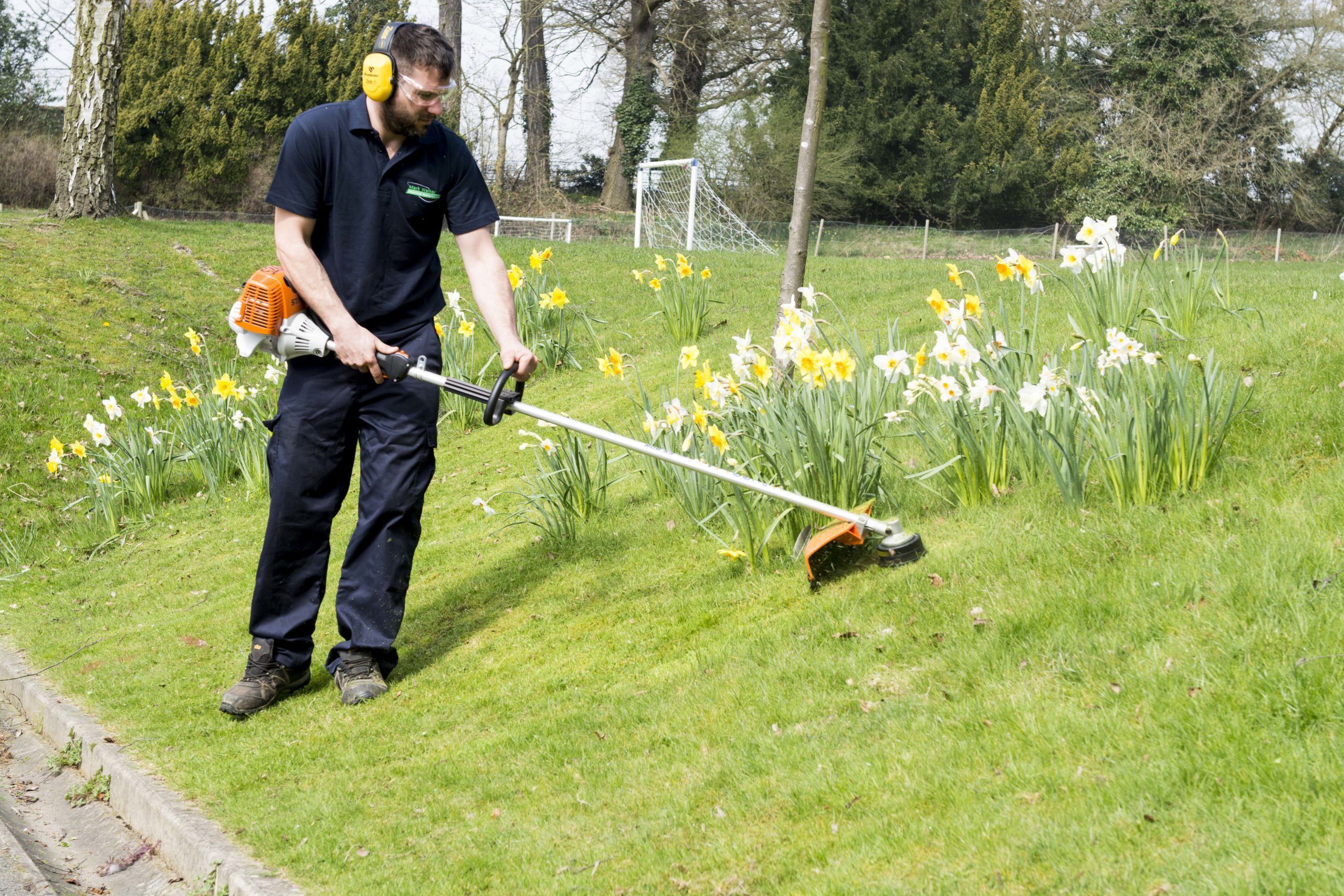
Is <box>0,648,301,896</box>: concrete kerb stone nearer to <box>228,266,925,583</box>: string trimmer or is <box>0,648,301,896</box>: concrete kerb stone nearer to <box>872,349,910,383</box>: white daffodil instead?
<box>228,266,925,583</box>: string trimmer

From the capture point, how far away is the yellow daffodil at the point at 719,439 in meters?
4.36

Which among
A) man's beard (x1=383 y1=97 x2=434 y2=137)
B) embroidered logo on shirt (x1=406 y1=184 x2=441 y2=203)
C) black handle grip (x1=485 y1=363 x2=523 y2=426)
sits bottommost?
black handle grip (x1=485 y1=363 x2=523 y2=426)

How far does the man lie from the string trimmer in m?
0.08

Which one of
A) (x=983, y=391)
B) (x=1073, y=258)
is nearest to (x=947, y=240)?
(x=1073, y=258)

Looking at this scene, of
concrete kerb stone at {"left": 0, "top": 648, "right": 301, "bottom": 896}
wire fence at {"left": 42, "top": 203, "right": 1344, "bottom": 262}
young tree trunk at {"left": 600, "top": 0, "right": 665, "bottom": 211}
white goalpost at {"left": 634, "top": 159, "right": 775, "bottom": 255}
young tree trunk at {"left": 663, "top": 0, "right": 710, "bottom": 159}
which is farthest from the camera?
young tree trunk at {"left": 600, "top": 0, "right": 665, "bottom": 211}

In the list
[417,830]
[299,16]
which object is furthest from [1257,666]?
[299,16]

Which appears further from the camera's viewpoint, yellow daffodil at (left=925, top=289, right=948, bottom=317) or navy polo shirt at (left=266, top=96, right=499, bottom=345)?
yellow daffodil at (left=925, top=289, right=948, bottom=317)

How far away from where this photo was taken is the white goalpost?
23422 mm

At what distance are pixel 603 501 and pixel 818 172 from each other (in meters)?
28.7

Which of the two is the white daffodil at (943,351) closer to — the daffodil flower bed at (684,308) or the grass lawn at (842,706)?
the grass lawn at (842,706)

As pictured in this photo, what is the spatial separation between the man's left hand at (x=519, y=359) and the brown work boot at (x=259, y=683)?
132cm

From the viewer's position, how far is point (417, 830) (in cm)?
298

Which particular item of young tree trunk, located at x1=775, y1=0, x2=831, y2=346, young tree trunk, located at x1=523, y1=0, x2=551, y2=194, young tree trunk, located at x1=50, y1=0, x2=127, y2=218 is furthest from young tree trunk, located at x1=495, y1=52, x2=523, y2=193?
young tree trunk, located at x1=775, y1=0, x2=831, y2=346

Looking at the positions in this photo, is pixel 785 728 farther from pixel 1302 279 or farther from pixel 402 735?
pixel 1302 279
